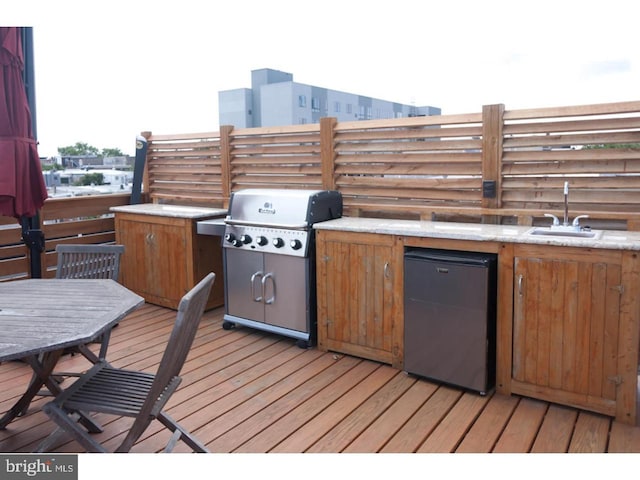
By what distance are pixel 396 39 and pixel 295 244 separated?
189 cm

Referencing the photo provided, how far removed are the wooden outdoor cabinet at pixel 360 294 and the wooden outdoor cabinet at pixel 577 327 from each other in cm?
84

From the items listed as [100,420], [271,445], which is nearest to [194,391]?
[100,420]

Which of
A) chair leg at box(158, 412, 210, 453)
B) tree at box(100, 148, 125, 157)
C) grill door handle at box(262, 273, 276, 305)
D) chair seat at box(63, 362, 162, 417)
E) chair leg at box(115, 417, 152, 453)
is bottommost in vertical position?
chair leg at box(158, 412, 210, 453)

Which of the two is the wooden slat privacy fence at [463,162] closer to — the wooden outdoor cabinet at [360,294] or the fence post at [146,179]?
the wooden outdoor cabinet at [360,294]

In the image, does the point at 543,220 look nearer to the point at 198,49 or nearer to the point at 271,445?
the point at 271,445

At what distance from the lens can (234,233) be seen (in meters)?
4.53

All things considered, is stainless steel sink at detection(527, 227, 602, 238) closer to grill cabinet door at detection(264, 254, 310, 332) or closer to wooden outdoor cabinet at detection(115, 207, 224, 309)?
grill cabinet door at detection(264, 254, 310, 332)

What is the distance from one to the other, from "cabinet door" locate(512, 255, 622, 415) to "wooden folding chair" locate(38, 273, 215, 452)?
1.94 metres

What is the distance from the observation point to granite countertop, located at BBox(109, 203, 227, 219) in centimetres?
501

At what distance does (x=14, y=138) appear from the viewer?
3.69m

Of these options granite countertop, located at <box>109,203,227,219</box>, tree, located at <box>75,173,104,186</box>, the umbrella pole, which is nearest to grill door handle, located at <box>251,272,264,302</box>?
granite countertop, located at <box>109,203,227,219</box>

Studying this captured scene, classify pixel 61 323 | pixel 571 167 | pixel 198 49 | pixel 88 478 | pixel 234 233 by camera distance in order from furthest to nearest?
1. pixel 198 49
2. pixel 234 233
3. pixel 571 167
4. pixel 61 323
5. pixel 88 478

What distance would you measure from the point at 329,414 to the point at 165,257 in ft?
9.02

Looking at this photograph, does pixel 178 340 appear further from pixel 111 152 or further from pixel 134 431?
pixel 111 152
